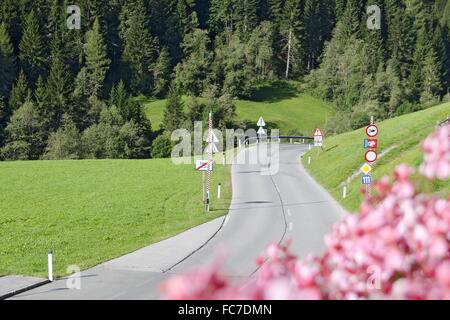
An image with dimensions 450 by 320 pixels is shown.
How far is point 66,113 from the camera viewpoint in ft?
307

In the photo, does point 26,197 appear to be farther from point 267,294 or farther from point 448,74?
point 448,74

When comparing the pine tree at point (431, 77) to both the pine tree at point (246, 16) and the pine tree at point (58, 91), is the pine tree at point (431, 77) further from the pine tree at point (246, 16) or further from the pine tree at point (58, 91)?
the pine tree at point (58, 91)

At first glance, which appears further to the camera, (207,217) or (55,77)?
(55,77)

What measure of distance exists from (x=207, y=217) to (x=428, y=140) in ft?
87.7

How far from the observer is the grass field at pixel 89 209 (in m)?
23.0

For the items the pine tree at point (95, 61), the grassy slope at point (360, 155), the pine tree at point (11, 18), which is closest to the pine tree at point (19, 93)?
the pine tree at point (95, 61)

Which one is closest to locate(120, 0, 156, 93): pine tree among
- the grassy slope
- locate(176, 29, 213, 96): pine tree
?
locate(176, 29, 213, 96): pine tree

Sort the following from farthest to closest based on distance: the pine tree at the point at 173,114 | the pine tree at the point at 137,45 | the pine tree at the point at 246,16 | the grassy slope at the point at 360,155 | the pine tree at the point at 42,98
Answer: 1. the pine tree at the point at 246,16
2. the pine tree at the point at 137,45
3. the pine tree at the point at 42,98
4. the pine tree at the point at 173,114
5. the grassy slope at the point at 360,155

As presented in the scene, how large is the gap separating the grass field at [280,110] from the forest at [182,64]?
293 cm

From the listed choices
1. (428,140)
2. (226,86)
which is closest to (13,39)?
(226,86)

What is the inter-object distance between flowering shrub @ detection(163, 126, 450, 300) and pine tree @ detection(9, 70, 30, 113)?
9678cm

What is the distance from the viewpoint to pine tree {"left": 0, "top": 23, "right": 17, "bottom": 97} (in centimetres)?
9944

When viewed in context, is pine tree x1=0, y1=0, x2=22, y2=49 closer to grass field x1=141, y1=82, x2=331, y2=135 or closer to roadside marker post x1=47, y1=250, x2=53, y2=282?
grass field x1=141, y1=82, x2=331, y2=135

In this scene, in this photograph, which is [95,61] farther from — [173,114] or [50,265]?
[50,265]
